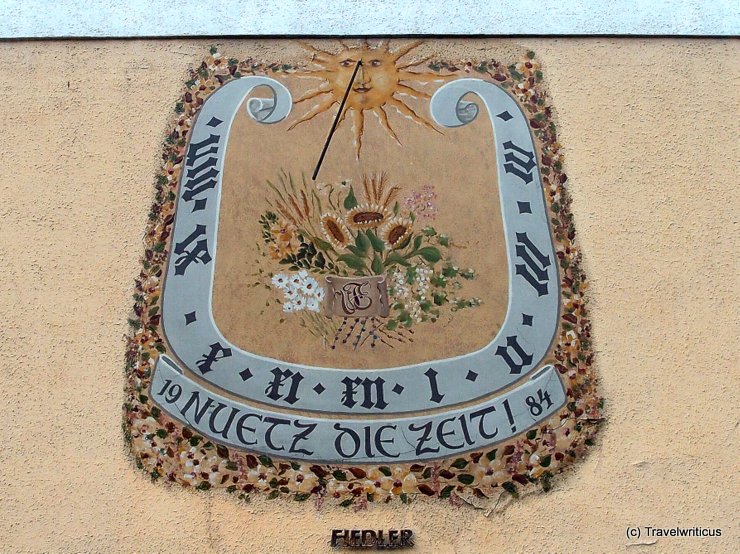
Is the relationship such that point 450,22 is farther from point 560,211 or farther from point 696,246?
point 696,246

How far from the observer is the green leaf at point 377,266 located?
4.26m

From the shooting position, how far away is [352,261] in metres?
4.29

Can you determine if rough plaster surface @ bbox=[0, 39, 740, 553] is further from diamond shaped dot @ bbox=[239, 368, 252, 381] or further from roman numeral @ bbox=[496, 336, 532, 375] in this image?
diamond shaped dot @ bbox=[239, 368, 252, 381]

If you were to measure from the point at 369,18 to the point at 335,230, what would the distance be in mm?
1310

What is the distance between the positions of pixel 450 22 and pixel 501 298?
1.66 meters

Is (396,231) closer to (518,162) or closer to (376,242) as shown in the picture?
(376,242)

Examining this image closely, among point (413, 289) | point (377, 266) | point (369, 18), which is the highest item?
point (369, 18)

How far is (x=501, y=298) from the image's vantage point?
13.7ft

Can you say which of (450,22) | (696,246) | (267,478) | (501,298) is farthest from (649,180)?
(267,478)

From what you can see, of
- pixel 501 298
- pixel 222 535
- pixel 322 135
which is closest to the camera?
pixel 222 535

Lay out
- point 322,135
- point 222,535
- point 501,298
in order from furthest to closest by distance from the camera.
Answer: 1. point 322,135
2. point 501,298
3. point 222,535

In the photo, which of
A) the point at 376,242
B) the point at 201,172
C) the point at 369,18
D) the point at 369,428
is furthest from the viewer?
the point at 369,18

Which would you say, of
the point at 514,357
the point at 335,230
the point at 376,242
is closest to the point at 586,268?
the point at 514,357

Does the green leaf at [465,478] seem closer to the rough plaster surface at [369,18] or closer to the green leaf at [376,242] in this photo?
the green leaf at [376,242]
